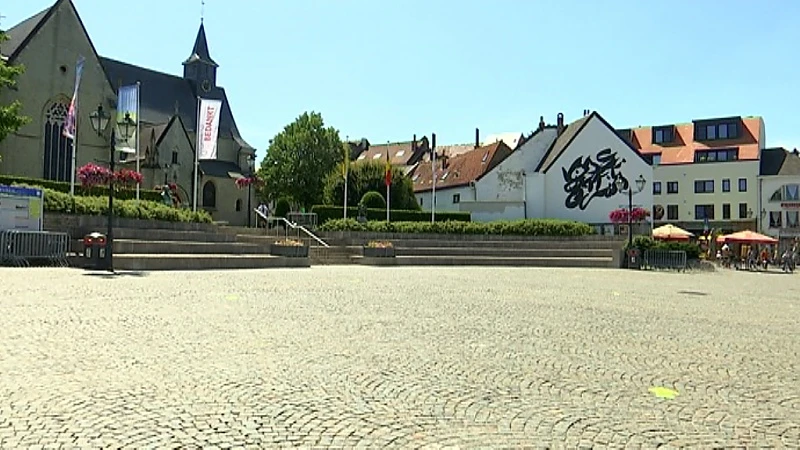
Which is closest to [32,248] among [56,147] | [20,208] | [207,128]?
[20,208]

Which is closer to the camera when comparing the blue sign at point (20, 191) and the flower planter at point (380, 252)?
the blue sign at point (20, 191)

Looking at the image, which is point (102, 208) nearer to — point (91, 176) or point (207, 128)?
point (91, 176)

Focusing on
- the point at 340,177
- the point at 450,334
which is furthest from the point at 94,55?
the point at 450,334

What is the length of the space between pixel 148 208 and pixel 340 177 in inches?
1067

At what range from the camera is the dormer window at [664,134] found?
2881 inches

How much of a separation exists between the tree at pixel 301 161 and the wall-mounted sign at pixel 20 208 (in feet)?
146

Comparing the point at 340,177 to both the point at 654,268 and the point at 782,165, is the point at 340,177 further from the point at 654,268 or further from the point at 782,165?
the point at 782,165

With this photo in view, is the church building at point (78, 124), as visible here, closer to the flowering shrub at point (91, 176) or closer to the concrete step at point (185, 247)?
the flowering shrub at point (91, 176)

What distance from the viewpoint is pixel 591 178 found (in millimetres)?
55125

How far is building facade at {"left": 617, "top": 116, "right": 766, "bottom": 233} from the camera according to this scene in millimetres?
65938

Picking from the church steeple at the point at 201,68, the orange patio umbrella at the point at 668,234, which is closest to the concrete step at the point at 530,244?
the orange patio umbrella at the point at 668,234

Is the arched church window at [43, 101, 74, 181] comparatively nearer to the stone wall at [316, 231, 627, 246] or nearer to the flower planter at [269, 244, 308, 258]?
the stone wall at [316, 231, 627, 246]

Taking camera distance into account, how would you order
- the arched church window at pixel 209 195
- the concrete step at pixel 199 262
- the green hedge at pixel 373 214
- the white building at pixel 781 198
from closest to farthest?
the concrete step at pixel 199 262 → the green hedge at pixel 373 214 → the white building at pixel 781 198 → the arched church window at pixel 209 195

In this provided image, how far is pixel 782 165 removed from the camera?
65062mm
